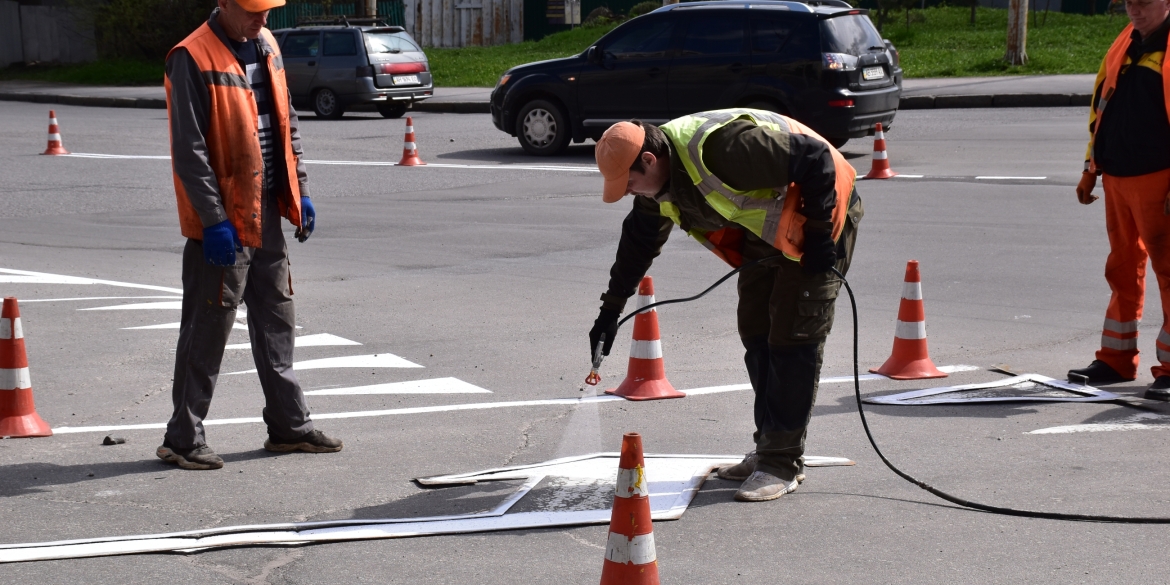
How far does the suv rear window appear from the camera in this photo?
2302cm

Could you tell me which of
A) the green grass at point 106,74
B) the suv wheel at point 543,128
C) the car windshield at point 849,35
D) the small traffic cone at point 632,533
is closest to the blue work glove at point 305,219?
the small traffic cone at point 632,533

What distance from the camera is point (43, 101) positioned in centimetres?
2967

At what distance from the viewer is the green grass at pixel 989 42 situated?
25234mm

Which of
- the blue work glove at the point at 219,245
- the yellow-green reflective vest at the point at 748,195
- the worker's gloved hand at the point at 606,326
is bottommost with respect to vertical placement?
the worker's gloved hand at the point at 606,326

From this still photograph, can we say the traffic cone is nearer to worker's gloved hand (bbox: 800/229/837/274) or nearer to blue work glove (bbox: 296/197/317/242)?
blue work glove (bbox: 296/197/317/242)

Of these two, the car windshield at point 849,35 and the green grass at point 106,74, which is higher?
the car windshield at point 849,35

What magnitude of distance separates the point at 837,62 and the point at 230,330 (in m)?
11.0

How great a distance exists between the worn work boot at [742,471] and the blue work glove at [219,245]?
6.76 feet

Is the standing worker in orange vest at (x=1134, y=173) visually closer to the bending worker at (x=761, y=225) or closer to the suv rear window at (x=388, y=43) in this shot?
the bending worker at (x=761, y=225)

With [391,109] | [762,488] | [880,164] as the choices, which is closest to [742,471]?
[762,488]

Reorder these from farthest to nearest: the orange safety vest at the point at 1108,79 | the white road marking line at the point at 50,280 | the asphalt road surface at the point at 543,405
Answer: the white road marking line at the point at 50,280, the orange safety vest at the point at 1108,79, the asphalt road surface at the point at 543,405

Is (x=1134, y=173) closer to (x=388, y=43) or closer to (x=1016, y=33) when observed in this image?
(x=388, y=43)

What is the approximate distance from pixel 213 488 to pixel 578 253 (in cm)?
571

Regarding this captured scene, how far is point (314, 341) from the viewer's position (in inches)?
302
